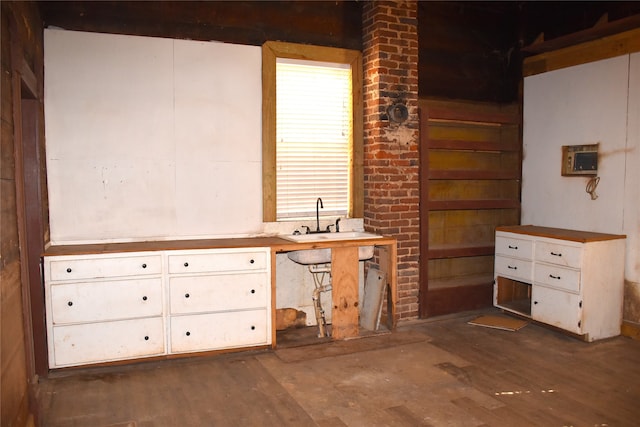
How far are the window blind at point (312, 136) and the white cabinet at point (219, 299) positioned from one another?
2.89ft

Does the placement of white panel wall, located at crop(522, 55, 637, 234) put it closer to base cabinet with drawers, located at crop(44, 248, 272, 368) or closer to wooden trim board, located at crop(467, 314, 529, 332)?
wooden trim board, located at crop(467, 314, 529, 332)

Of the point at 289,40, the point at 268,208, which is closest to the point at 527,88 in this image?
the point at 289,40

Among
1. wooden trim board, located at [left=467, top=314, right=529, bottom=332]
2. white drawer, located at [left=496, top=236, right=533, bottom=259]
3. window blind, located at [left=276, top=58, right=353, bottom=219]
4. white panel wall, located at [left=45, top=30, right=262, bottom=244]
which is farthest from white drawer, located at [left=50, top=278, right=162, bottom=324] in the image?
white drawer, located at [left=496, top=236, right=533, bottom=259]

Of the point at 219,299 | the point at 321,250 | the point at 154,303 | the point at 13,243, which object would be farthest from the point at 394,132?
the point at 13,243

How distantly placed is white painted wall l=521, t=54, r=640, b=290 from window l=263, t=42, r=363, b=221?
2.02 metres

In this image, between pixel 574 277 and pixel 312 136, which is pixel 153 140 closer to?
pixel 312 136

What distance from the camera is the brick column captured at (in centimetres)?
492

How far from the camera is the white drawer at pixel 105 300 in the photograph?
3720 millimetres

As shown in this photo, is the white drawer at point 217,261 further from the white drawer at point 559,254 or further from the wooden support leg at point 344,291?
the white drawer at point 559,254

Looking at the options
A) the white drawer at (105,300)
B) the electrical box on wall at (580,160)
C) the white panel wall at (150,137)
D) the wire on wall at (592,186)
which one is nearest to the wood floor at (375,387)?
the white drawer at (105,300)

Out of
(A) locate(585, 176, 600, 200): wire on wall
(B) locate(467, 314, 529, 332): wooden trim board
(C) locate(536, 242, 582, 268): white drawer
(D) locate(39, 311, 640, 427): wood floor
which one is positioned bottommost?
(D) locate(39, 311, 640, 427): wood floor

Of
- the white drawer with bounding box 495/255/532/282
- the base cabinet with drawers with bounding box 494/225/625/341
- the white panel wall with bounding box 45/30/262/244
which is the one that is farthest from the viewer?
the white drawer with bounding box 495/255/532/282

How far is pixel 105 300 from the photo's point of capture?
3814 millimetres

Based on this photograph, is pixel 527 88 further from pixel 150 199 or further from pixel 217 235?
pixel 150 199
